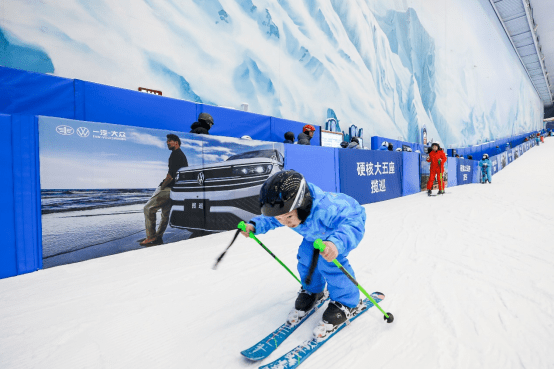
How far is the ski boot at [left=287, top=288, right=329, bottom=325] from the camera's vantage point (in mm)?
1465

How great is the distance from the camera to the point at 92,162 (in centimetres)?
247

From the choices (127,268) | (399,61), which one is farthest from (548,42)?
(127,268)

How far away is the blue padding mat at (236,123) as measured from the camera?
202 inches

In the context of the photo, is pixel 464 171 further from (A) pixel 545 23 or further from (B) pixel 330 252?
(A) pixel 545 23

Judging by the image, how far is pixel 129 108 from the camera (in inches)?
160

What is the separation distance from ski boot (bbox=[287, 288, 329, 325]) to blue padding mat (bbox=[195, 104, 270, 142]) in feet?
13.9

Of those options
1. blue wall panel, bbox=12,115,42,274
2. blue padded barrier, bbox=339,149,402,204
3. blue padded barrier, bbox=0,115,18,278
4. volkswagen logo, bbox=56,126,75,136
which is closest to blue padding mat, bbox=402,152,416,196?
blue padded barrier, bbox=339,149,402,204

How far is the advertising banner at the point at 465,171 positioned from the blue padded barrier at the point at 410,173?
4997 millimetres

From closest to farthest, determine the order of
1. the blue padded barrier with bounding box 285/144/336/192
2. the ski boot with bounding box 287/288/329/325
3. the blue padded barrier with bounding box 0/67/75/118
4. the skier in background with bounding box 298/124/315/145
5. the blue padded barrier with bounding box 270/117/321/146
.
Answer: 1. the ski boot with bounding box 287/288/329/325
2. the blue padded barrier with bounding box 0/67/75/118
3. the blue padded barrier with bounding box 285/144/336/192
4. the skier in background with bounding box 298/124/315/145
5. the blue padded barrier with bounding box 270/117/321/146

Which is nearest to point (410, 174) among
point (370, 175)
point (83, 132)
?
point (370, 175)

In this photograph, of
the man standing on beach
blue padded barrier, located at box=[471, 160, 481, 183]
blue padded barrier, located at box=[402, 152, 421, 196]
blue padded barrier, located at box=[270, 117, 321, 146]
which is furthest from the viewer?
blue padded barrier, located at box=[471, 160, 481, 183]

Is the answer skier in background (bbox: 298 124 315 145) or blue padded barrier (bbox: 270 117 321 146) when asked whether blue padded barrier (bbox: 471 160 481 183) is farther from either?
skier in background (bbox: 298 124 315 145)

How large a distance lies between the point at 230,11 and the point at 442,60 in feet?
58.7

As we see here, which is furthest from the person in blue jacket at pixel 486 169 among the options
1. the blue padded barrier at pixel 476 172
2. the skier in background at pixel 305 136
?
the skier in background at pixel 305 136
